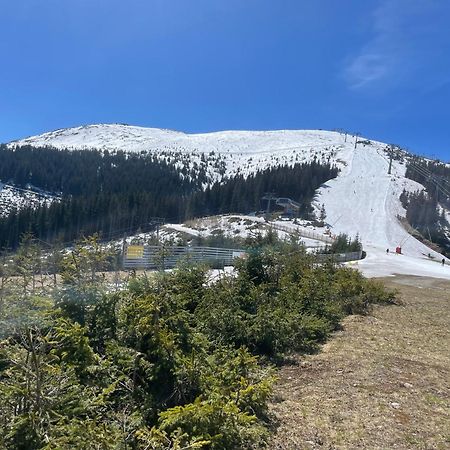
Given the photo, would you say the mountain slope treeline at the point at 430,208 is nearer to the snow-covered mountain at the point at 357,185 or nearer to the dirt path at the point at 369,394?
the snow-covered mountain at the point at 357,185

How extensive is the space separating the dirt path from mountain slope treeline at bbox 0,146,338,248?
21796 millimetres

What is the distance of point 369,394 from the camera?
249 inches

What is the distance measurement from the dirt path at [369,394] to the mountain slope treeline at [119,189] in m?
A: 21.8

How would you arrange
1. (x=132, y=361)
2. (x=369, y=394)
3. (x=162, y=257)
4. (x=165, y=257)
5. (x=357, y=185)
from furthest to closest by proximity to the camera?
(x=357, y=185), (x=165, y=257), (x=162, y=257), (x=369, y=394), (x=132, y=361)

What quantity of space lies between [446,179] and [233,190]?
66730 millimetres

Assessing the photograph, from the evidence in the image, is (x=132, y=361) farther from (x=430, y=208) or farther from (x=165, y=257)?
(x=430, y=208)

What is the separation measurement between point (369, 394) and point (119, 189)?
122m

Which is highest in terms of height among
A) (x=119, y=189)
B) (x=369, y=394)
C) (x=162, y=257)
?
(x=119, y=189)

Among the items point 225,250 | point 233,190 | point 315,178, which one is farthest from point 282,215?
point 225,250

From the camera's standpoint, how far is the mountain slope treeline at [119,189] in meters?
72.5

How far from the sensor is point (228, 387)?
532 centimetres

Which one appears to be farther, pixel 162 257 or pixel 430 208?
pixel 430 208

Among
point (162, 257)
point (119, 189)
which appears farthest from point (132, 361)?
point (119, 189)

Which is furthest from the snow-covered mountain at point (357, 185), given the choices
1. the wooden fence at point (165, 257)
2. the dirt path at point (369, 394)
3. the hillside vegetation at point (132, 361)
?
the hillside vegetation at point (132, 361)
